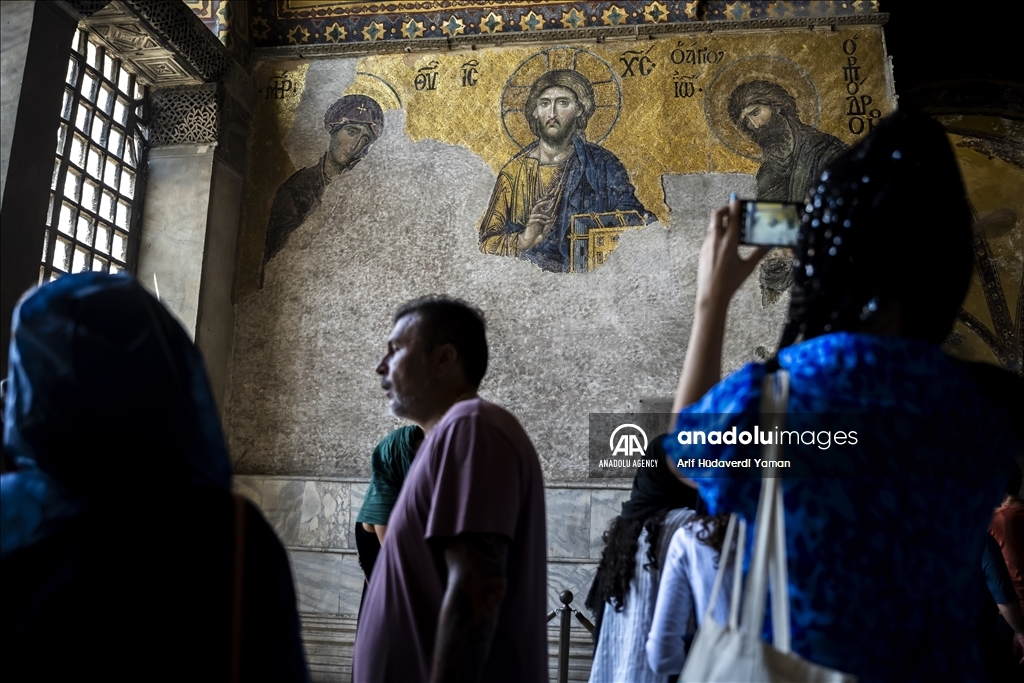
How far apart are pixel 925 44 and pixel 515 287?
7.48 metres

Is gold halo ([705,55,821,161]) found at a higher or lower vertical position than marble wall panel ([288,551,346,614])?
higher

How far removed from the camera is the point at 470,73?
7918 millimetres

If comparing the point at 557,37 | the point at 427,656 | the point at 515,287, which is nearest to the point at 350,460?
the point at 515,287

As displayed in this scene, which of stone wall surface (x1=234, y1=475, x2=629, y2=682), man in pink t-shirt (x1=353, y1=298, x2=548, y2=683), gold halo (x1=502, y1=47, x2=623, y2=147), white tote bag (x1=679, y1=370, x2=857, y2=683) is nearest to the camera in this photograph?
white tote bag (x1=679, y1=370, x2=857, y2=683)

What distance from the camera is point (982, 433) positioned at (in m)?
1.45

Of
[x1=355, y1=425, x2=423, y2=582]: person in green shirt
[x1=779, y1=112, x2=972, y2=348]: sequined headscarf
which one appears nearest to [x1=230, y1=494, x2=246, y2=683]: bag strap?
[x1=779, y1=112, x2=972, y2=348]: sequined headscarf

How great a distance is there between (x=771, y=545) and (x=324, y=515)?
622 centimetres

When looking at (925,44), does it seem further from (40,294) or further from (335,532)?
(40,294)

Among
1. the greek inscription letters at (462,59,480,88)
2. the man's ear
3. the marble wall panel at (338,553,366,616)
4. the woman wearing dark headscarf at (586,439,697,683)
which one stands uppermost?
the greek inscription letters at (462,59,480,88)

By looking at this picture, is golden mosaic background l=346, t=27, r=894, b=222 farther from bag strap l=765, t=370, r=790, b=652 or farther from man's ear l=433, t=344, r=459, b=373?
bag strap l=765, t=370, r=790, b=652

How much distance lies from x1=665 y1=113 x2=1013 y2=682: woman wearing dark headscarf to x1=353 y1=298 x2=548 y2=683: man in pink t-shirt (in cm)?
70

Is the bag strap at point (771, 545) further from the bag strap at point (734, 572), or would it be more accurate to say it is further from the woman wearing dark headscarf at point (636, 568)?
the woman wearing dark headscarf at point (636, 568)

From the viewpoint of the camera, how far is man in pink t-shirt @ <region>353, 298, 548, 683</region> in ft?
6.35

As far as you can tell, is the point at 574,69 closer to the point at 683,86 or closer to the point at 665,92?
the point at 665,92
